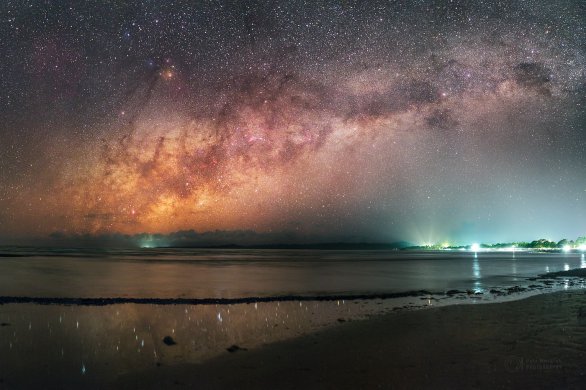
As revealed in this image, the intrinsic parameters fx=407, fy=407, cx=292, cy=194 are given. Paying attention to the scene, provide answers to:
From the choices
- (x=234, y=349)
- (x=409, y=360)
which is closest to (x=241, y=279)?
(x=234, y=349)

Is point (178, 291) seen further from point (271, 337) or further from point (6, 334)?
point (271, 337)

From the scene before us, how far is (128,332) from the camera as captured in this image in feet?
40.1

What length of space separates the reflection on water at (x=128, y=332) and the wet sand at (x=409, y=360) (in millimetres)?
926

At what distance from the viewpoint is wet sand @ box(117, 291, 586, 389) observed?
711cm

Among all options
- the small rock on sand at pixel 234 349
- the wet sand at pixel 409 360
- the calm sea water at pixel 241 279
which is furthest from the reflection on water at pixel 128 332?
the calm sea water at pixel 241 279

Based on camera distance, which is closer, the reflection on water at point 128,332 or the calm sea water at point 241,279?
the reflection on water at point 128,332

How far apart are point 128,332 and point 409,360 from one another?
8.31 meters

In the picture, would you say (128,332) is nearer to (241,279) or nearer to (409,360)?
(409,360)

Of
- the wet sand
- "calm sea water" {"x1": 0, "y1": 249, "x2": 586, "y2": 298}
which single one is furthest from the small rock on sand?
"calm sea water" {"x1": 0, "y1": 249, "x2": 586, "y2": 298}

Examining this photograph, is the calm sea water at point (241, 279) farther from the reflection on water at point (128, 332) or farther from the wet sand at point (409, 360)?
the wet sand at point (409, 360)

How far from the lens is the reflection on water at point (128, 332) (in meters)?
8.49

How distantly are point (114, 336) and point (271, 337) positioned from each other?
455cm

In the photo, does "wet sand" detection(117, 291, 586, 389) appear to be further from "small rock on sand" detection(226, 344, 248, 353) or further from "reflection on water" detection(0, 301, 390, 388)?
"reflection on water" detection(0, 301, 390, 388)

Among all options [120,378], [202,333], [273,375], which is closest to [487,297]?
[202,333]
